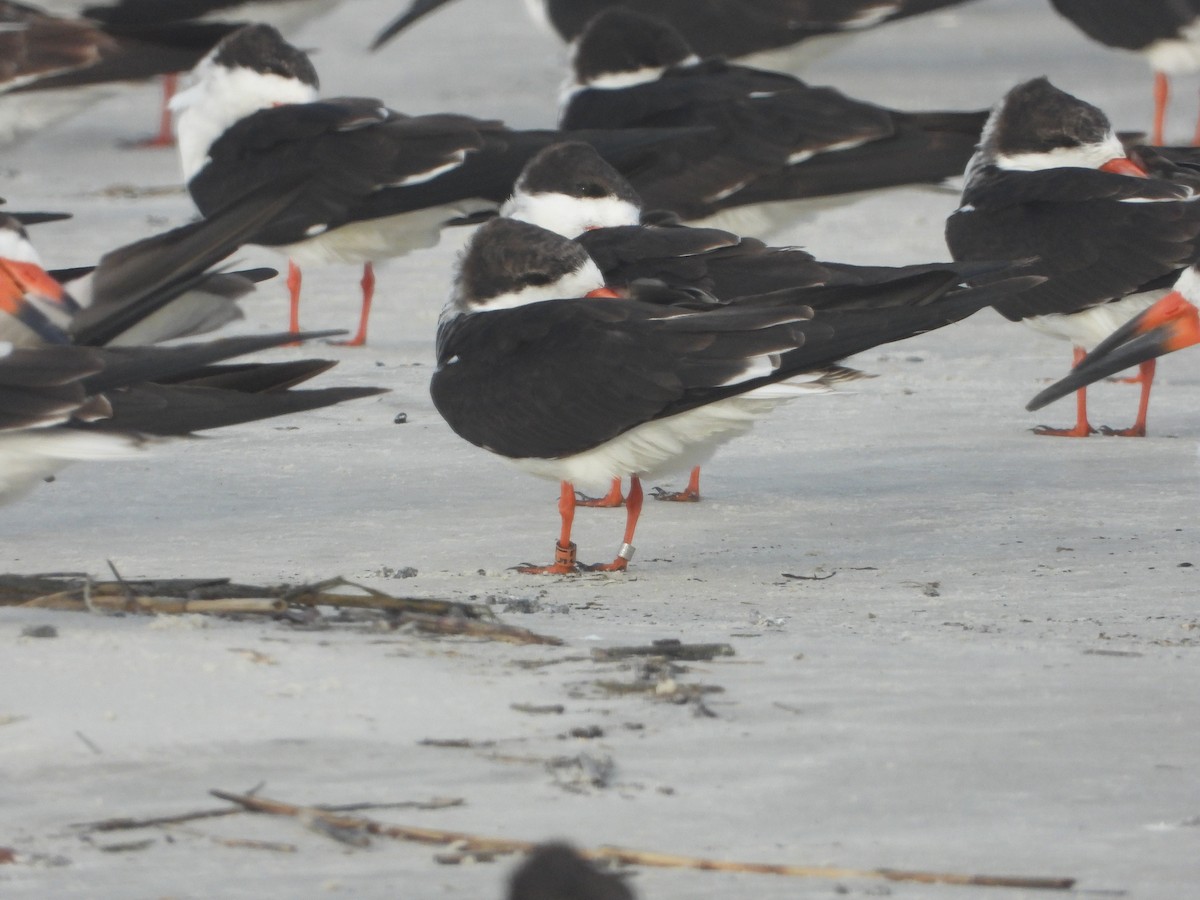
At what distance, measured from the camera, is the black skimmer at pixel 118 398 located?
3.90 meters

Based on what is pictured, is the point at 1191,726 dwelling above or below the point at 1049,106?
below

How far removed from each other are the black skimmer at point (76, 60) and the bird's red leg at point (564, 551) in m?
5.88

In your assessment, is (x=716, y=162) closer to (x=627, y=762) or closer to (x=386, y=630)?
(x=386, y=630)

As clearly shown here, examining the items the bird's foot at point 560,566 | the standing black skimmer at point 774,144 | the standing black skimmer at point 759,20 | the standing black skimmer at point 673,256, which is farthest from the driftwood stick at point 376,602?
the standing black skimmer at point 759,20

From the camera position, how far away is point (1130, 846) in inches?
108

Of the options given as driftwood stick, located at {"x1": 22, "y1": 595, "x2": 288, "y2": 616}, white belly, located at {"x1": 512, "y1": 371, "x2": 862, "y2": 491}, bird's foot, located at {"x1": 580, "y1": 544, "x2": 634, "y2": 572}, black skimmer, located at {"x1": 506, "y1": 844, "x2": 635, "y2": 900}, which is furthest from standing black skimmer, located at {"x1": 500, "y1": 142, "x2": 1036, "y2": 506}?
black skimmer, located at {"x1": 506, "y1": 844, "x2": 635, "y2": 900}

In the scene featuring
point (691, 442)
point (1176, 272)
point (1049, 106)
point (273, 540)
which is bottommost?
point (273, 540)

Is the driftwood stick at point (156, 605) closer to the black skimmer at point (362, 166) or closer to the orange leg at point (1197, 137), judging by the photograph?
the black skimmer at point (362, 166)

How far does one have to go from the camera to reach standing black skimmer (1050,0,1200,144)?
1070 centimetres

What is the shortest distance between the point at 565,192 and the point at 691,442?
1706 millimetres

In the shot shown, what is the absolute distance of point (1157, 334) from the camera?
5.34 meters

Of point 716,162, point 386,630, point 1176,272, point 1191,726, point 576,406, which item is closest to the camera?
point 1191,726

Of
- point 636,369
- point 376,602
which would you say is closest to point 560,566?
point 636,369

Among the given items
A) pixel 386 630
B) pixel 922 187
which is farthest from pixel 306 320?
pixel 386 630
